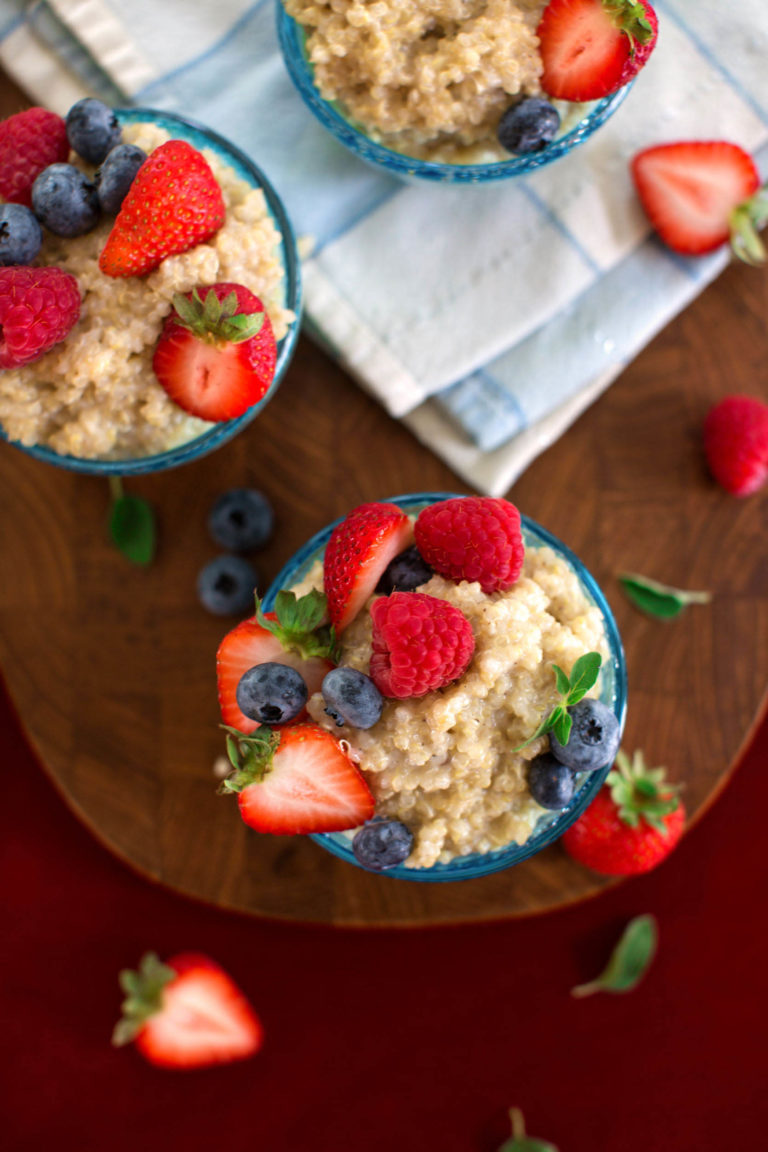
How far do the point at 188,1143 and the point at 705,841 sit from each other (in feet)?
6.01

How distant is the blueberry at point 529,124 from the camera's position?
75.0 inches

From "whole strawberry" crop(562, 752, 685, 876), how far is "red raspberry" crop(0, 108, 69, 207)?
1.83 meters

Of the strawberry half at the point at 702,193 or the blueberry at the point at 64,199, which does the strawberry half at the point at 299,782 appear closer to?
the blueberry at the point at 64,199

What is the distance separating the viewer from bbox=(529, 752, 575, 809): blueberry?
170 centimetres

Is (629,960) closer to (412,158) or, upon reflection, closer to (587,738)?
(587,738)

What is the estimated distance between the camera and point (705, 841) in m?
2.91

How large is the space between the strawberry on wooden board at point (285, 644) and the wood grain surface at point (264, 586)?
2.19 ft

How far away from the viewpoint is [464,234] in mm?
2389

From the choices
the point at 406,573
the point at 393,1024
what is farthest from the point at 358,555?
the point at 393,1024

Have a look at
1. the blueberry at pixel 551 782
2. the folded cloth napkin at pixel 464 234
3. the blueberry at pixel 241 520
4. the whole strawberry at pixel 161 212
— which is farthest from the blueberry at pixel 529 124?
the blueberry at pixel 551 782

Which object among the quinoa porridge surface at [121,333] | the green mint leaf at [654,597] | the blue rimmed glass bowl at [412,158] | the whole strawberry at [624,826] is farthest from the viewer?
the green mint leaf at [654,597]

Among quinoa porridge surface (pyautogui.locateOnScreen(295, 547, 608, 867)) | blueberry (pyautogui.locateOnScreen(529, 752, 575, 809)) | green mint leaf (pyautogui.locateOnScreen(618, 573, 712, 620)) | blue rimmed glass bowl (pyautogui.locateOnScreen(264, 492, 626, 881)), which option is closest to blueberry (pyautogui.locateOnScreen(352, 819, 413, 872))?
quinoa porridge surface (pyautogui.locateOnScreen(295, 547, 608, 867))

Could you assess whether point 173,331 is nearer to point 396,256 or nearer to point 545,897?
point 396,256

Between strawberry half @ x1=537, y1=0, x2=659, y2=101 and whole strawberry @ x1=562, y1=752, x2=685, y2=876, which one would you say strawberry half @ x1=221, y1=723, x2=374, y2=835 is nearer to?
whole strawberry @ x1=562, y1=752, x2=685, y2=876
